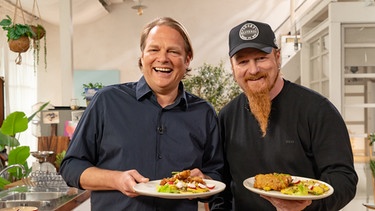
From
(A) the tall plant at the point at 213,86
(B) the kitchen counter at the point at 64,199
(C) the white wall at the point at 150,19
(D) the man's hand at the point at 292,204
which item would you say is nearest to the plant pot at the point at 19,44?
(B) the kitchen counter at the point at 64,199

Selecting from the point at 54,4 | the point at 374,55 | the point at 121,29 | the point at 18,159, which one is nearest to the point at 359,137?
the point at 374,55

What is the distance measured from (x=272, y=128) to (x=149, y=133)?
0.49 metres

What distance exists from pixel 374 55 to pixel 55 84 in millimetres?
8099

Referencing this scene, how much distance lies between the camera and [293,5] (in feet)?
33.4

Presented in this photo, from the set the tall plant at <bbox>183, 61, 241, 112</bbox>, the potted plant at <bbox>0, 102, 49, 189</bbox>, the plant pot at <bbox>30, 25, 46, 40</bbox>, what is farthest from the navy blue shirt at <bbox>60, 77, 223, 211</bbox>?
the tall plant at <bbox>183, 61, 241, 112</bbox>

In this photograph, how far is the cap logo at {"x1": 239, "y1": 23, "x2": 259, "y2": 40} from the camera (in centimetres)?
179

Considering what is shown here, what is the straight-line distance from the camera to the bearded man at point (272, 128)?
172 cm

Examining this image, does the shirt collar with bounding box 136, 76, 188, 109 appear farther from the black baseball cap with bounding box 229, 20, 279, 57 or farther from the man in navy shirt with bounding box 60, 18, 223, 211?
the black baseball cap with bounding box 229, 20, 279, 57

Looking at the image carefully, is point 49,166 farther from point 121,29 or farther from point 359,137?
point 121,29

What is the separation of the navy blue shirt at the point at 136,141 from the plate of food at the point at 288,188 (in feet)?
0.98

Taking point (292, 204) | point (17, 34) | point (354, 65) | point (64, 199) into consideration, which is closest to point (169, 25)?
point (292, 204)

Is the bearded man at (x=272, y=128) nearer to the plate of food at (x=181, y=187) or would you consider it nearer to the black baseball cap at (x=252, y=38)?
the black baseball cap at (x=252, y=38)

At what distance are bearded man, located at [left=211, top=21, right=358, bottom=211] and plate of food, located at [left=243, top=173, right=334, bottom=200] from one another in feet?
0.64

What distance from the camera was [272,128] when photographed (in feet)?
6.00
